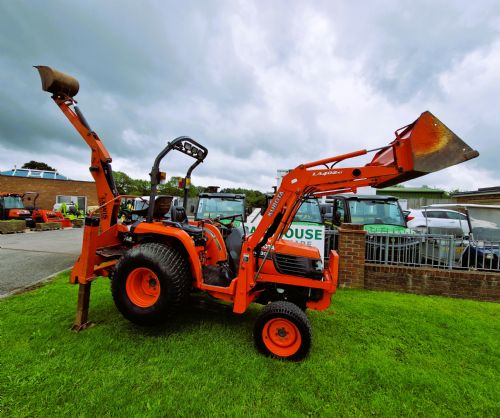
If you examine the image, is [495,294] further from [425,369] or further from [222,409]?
[222,409]

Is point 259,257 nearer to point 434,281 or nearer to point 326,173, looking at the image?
point 326,173

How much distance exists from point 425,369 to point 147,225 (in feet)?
11.0

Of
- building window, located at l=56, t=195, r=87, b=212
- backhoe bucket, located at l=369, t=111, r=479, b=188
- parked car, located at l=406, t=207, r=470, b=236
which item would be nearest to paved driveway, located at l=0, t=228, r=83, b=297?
backhoe bucket, located at l=369, t=111, r=479, b=188

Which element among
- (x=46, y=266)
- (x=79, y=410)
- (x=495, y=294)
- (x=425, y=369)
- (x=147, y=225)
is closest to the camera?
(x=79, y=410)

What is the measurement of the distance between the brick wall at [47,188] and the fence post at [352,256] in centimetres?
2542

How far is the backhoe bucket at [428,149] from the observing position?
8.32 ft

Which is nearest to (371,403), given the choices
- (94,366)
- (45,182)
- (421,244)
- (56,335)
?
(94,366)

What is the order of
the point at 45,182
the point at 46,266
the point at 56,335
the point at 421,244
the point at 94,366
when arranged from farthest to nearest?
the point at 45,182 → the point at 46,266 → the point at 421,244 → the point at 56,335 → the point at 94,366

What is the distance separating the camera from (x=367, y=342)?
3.39 m

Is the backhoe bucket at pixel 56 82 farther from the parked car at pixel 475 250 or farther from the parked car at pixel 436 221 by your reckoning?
the parked car at pixel 436 221

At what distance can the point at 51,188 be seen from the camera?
23.7 metres

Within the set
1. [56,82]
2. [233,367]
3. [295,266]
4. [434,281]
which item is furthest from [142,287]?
[434,281]

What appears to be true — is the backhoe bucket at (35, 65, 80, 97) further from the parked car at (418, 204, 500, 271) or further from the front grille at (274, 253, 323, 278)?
the parked car at (418, 204, 500, 271)

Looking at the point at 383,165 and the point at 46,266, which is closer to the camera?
the point at 383,165
